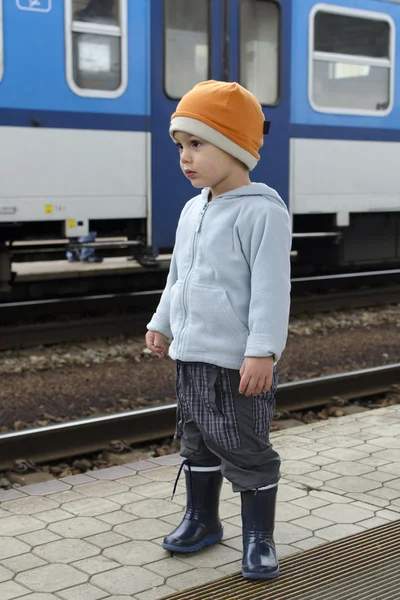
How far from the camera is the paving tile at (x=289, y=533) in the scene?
3.59 meters

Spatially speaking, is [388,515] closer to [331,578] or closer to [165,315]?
[331,578]

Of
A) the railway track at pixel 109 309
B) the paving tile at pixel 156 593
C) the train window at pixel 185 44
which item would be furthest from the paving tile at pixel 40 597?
the train window at pixel 185 44

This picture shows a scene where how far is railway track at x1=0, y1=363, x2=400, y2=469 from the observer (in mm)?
4727

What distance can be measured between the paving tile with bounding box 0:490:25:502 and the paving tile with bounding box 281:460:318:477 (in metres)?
1.19

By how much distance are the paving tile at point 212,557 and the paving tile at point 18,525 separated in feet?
2.12

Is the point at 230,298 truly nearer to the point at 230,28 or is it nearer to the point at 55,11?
the point at 55,11

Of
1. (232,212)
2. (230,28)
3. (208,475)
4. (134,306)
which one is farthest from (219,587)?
(230,28)

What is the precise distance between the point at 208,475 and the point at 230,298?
68 cm

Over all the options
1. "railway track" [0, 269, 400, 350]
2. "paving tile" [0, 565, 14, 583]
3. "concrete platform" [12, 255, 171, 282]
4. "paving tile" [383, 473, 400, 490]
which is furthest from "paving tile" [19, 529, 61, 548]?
"concrete platform" [12, 255, 171, 282]

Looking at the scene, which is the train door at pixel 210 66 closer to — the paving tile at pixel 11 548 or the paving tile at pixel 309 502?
the paving tile at pixel 309 502

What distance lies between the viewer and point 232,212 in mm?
3125

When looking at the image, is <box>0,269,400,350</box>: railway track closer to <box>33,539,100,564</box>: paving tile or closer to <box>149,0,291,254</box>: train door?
<box>149,0,291,254</box>: train door

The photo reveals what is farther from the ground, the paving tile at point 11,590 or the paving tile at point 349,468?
the paving tile at point 11,590

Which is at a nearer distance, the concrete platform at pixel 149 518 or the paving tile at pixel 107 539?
the concrete platform at pixel 149 518
